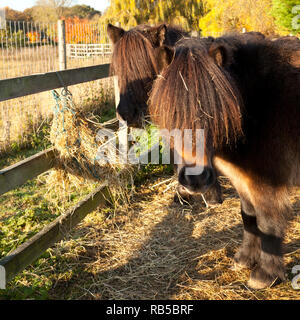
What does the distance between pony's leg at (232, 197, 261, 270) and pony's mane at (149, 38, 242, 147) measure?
49.9 inches

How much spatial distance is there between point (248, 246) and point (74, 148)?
2.02m

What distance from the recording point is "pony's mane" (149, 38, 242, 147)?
195cm

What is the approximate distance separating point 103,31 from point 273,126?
9.81 meters

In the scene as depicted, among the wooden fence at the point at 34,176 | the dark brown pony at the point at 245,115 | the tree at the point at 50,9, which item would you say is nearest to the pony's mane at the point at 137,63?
the wooden fence at the point at 34,176

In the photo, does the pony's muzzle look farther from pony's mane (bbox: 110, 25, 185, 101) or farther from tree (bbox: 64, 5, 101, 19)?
tree (bbox: 64, 5, 101, 19)

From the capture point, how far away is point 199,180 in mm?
2059

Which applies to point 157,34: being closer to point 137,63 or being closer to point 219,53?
point 137,63

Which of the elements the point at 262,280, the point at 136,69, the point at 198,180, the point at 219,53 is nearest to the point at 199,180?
the point at 198,180

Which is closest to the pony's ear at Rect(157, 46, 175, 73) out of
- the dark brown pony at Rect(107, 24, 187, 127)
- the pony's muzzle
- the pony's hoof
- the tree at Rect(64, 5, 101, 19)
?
the pony's muzzle

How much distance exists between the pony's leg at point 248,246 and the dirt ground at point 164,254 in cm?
9

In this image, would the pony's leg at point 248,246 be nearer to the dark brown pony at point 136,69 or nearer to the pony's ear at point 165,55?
the dark brown pony at point 136,69

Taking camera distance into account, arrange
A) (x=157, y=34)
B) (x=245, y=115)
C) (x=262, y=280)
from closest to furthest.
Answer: (x=245, y=115)
(x=262, y=280)
(x=157, y=34)

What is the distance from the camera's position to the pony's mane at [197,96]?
76.7 inches

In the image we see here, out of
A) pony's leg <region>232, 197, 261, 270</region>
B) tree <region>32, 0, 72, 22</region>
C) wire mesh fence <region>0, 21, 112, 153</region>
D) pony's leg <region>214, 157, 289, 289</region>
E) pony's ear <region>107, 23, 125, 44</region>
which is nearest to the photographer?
pony's leg <region>214, 157, 289, 289</region>
